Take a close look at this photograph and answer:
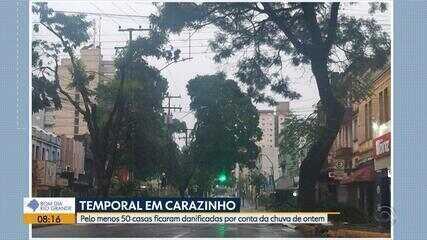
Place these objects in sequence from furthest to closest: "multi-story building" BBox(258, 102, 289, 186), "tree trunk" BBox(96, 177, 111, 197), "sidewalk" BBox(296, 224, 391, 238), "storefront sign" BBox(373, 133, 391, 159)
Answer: "multi-story building" BBox(258, 102, 289, 186)
"tree trunk" BBox(96, 177, 111, 197)
"sidewalk" BBox(296, 224, 391, 238)
"storefront sign" BBox(373, 133, 391, 159)

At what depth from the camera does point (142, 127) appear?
9.90m

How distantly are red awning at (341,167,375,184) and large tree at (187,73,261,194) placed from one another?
0.89 m

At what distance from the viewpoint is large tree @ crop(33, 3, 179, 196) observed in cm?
988

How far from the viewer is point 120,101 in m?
9.89

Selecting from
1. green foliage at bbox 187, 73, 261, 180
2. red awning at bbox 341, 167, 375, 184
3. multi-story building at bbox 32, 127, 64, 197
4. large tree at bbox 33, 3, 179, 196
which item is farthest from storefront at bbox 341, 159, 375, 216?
multi-story building at bbox 32, 127, 64, 197

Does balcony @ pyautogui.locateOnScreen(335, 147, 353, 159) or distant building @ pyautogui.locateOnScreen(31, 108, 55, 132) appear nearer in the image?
distant building @ pyautogui.locateOnScreen(31, 108, 55, 132)

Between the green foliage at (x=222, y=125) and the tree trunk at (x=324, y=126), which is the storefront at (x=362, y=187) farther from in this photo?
the green foliage at (x=222, y=125)

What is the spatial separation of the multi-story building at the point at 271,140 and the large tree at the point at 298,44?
6.1 inches

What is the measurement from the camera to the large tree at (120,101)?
988cm

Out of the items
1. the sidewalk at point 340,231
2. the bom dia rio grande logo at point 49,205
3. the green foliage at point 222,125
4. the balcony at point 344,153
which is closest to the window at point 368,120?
the balcony at point 344,153

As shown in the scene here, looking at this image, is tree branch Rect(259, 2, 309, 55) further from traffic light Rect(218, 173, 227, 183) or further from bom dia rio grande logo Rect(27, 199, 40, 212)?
bom dia rio grande logo Rect(27, 199, 40, 212)
